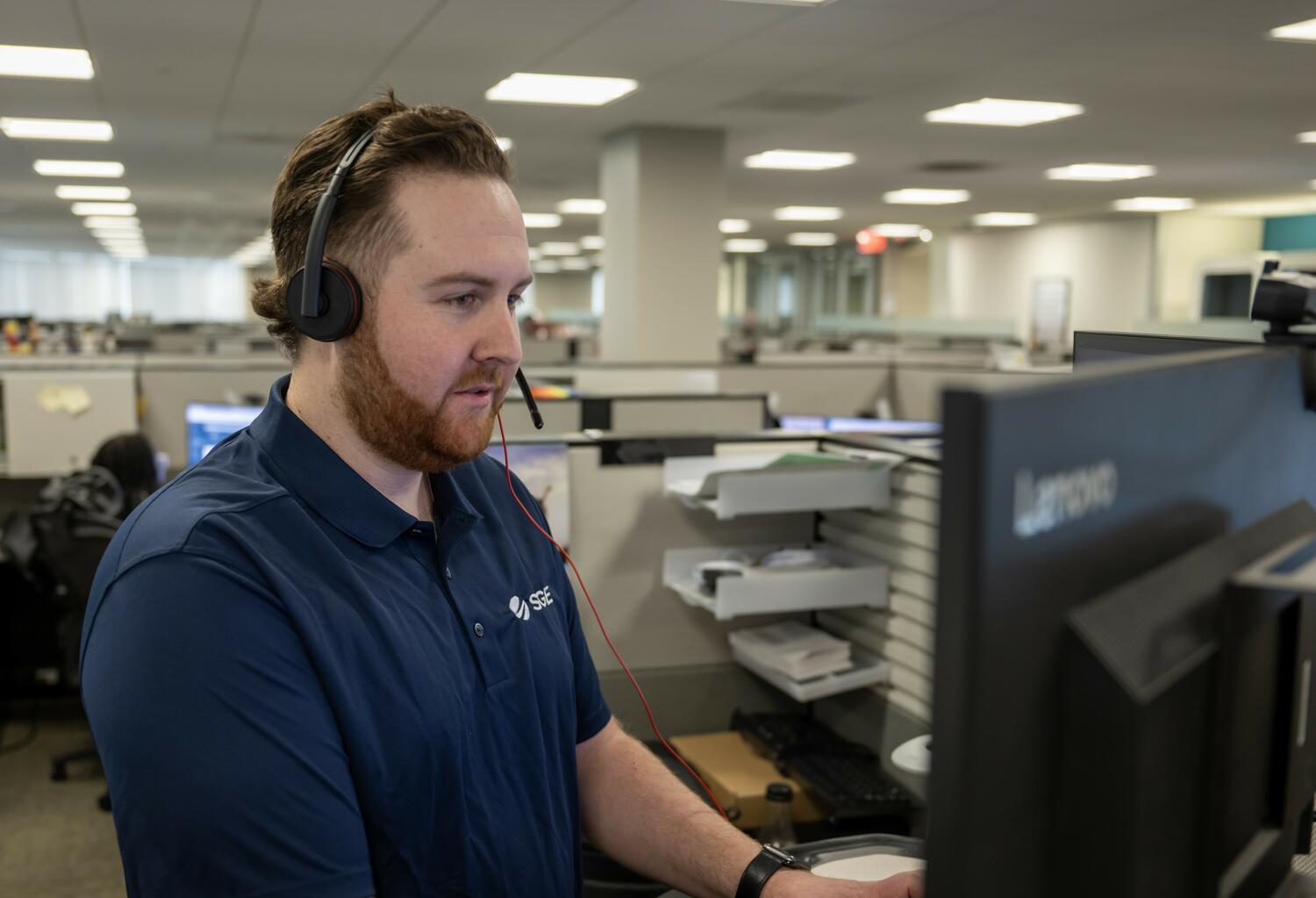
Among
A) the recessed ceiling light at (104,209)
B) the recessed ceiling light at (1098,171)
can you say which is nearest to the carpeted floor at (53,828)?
the recessed ceiling light at (1098,171)

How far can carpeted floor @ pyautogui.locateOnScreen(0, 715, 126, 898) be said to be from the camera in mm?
2779

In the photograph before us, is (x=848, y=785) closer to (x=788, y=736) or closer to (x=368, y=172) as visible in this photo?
(x=788, y=736)

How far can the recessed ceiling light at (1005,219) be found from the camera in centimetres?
1106

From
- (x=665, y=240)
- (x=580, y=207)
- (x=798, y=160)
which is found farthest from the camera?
(x=580, y=207)

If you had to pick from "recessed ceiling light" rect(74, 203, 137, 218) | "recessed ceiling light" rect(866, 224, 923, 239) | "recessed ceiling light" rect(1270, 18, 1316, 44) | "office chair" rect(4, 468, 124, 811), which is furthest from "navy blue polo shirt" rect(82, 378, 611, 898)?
"recessed ceiling light" rect(866, 224, 923, 239)

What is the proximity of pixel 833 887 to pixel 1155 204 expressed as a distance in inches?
408

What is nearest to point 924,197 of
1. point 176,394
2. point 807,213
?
point 807,213

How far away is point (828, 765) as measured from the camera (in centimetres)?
174

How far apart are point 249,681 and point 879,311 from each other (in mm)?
15423

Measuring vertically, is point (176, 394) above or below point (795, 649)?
above

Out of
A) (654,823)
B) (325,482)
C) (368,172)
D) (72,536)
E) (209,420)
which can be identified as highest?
(368,172)

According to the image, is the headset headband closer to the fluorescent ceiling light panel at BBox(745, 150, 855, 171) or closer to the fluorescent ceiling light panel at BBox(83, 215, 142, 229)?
the fluorescent ceiling light panel at BBox(745, 150, 855, 171)

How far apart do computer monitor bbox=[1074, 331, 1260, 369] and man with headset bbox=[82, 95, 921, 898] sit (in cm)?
47

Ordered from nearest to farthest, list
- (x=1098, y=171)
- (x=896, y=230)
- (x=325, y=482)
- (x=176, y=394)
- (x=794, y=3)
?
(x=325, y=482)
(x=794, y=3)
(x=176, y=394)
(x=1098, y=171)
(x=896, y=230)
